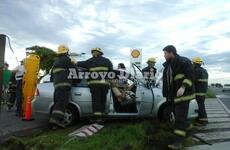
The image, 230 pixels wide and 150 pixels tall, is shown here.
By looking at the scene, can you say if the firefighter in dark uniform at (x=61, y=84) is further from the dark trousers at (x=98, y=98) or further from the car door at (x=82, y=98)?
the dark trousers at (x=98, y=98)

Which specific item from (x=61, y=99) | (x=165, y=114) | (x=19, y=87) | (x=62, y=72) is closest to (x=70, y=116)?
(x=61, y=99)

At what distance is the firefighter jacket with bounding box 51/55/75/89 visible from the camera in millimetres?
9906

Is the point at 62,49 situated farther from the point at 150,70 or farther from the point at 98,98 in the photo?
the point at 150,70

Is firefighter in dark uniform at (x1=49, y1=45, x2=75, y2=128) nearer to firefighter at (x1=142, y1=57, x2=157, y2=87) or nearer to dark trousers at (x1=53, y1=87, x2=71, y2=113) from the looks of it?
dark trousers at (x1=53, y1=87, x2=71, y2=113)

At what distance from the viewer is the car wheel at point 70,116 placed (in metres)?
10.1

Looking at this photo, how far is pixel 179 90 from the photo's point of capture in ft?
26.3

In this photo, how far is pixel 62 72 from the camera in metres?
9.95

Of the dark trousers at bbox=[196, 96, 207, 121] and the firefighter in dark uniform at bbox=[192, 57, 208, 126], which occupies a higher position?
the firefighter in dark uniform at bbox=[192, 57, 208, 126]

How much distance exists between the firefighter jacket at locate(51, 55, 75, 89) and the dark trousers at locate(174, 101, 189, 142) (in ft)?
9.93

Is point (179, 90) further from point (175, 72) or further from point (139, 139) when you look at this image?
point (139, 139)

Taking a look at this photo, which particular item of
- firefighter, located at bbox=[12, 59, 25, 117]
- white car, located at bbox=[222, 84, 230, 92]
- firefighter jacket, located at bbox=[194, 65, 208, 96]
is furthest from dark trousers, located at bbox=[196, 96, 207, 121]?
white car, located at bbox=[222, 84, 230, 92]

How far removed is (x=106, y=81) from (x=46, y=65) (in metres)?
21.3

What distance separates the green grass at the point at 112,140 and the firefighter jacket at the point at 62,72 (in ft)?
4.35

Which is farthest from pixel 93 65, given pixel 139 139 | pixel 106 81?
pixel 139 139
